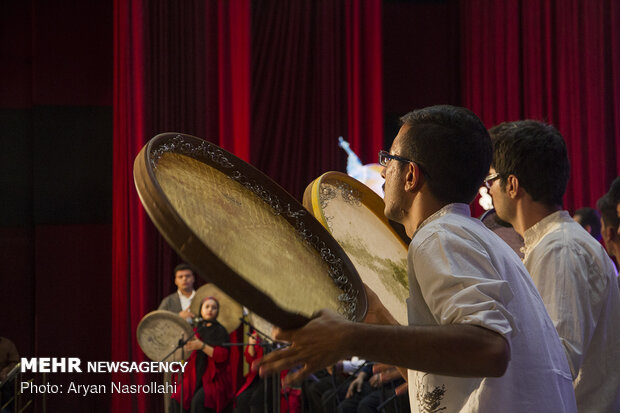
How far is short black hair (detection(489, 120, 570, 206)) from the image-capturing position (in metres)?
1.97

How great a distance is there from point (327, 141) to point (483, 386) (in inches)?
247

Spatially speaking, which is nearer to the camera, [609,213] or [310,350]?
[310,350]

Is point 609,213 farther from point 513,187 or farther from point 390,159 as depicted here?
point 390,159

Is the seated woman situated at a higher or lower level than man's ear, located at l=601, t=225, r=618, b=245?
lower

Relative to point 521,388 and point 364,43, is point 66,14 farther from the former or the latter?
point 521,388

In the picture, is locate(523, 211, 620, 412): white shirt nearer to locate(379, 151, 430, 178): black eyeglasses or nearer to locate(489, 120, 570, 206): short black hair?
locate(489, 120, 570, 206): short black hair

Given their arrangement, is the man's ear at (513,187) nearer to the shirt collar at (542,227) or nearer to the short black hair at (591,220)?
the shirt collar at (542,227)

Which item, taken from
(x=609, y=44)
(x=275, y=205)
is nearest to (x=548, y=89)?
(x=609, y=44)

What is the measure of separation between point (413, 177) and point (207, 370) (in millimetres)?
5133

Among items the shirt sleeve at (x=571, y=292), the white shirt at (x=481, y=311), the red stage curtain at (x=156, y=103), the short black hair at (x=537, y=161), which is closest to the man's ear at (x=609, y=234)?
the short black hair at (x=537, y=161)

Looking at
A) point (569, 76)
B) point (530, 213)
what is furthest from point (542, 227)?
point (569, 76)

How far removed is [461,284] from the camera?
1.10 metres

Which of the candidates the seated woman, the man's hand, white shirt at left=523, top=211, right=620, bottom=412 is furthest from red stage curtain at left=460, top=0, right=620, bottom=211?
the man's hand

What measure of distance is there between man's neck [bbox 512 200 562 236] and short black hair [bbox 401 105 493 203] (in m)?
0.71
